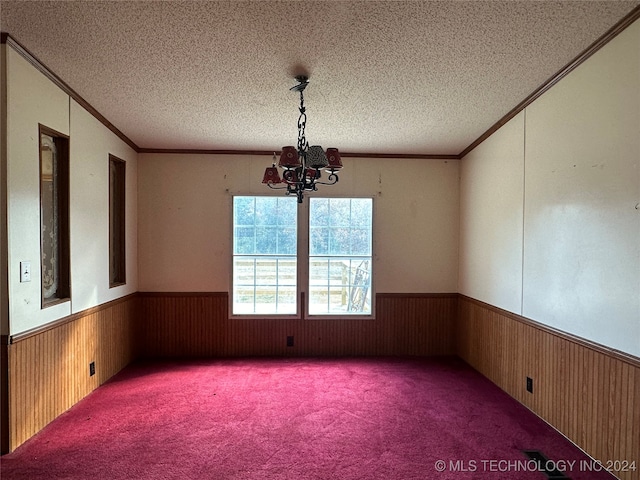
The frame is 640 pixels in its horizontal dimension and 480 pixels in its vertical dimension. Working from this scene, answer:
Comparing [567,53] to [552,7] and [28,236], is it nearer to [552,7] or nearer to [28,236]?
[552,7]

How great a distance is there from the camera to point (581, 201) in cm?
244

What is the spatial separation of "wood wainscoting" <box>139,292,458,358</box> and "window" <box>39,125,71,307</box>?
5.15ft

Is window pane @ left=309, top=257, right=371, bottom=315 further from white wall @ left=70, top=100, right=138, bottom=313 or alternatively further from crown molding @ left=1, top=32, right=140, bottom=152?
crown molding @ left=1, top=32, right=140, bottom=152

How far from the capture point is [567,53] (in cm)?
231

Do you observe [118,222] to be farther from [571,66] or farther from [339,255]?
Result: [571,66]

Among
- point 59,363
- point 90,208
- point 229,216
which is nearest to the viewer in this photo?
point 59,363

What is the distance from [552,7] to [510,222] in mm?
1891

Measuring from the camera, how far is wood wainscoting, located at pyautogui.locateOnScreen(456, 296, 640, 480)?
2.07 meters

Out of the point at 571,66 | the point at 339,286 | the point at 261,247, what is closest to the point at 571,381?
the point at 571,66

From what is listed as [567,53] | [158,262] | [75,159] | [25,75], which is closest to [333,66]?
[567,53]

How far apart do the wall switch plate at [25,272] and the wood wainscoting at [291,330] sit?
2.08 meters

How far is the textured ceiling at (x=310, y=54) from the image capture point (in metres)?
1.93

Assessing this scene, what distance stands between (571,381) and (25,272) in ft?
12.4

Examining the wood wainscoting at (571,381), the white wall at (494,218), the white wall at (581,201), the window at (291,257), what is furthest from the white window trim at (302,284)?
the white wall at (581,201)
